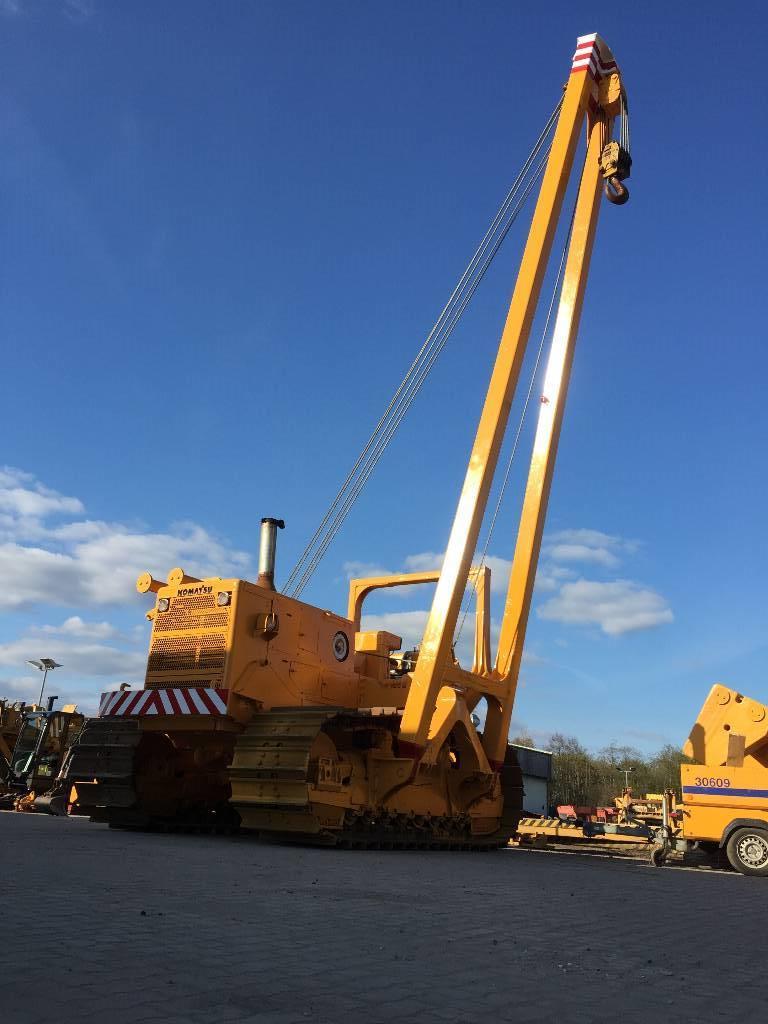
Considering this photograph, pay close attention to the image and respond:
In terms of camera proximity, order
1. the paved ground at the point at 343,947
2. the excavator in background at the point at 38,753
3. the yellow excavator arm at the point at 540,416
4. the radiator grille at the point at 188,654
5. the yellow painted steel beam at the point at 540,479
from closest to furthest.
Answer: the paved ground at the point at 343,947, the radiator grille at the point at 188,654, the yellow excavator arm at the point at 540,416, the yellow painted steel beam at the point at 540,479, the excavator in background at the point at 38,753

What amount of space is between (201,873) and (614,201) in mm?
14078

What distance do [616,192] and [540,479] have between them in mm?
5767

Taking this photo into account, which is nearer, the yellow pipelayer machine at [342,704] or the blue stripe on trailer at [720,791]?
the yellow pipelayer machine at [342,704]

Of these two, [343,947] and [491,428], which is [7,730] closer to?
[491,428]

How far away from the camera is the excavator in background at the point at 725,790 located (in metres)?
12.7

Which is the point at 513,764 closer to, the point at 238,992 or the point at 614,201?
the point at 614,201

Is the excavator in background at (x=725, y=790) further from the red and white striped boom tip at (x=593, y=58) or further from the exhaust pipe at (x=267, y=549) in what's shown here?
the red and white striped boom tip at (x=593, y=58)

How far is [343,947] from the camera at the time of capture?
406cm

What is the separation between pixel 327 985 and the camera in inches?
132

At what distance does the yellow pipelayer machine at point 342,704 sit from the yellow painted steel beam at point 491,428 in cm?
2

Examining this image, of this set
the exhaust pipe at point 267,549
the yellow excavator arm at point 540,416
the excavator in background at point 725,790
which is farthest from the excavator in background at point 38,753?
the excavator in background at point 725,790

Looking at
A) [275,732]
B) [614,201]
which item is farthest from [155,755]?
[614,201]

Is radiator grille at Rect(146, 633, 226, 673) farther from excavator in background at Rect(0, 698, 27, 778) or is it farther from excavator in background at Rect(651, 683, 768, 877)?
excavator in background at Rect(0, 698, 27, 778)

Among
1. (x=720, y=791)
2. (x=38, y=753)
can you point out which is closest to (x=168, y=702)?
(x=720, y=791)
